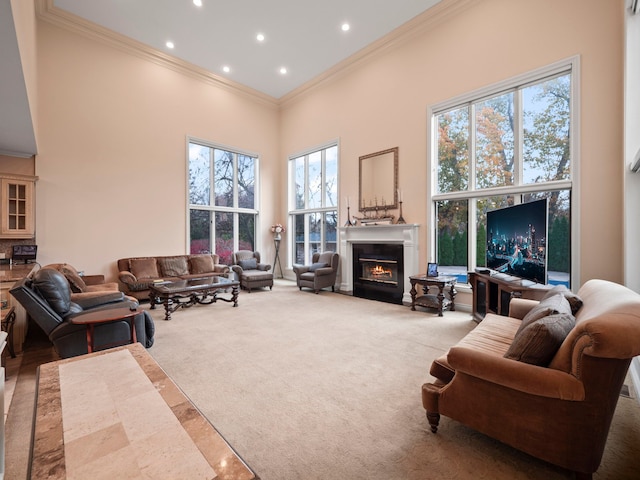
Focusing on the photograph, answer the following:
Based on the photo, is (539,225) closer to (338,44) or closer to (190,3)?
(338,44)

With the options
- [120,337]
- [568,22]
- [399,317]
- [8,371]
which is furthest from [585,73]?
[8,371]

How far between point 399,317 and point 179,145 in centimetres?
620

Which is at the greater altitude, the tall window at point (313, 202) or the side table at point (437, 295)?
the tall window at point (313, 202)

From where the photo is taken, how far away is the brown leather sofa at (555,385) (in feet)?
4.27

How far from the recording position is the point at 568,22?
4.00 m

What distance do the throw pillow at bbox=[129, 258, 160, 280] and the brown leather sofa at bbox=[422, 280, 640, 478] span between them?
233 inches

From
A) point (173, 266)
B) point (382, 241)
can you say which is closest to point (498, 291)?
point (382, 241)

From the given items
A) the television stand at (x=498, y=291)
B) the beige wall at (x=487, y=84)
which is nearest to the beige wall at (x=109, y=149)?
the beige wall at (x=487, y=84)

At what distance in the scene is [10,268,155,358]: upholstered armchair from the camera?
2.71 metres

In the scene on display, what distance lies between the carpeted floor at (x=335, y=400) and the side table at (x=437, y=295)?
1.05 feet

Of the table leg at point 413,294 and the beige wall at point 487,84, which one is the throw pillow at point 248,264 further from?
the table leg at point 413,294

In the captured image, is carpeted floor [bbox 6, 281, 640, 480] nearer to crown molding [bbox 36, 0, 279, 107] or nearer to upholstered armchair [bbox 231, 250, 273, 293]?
upholstered armchair [bbox 231, 250, 273, 293]

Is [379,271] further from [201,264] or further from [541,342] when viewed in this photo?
[541,342]

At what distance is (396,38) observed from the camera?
594 cm
